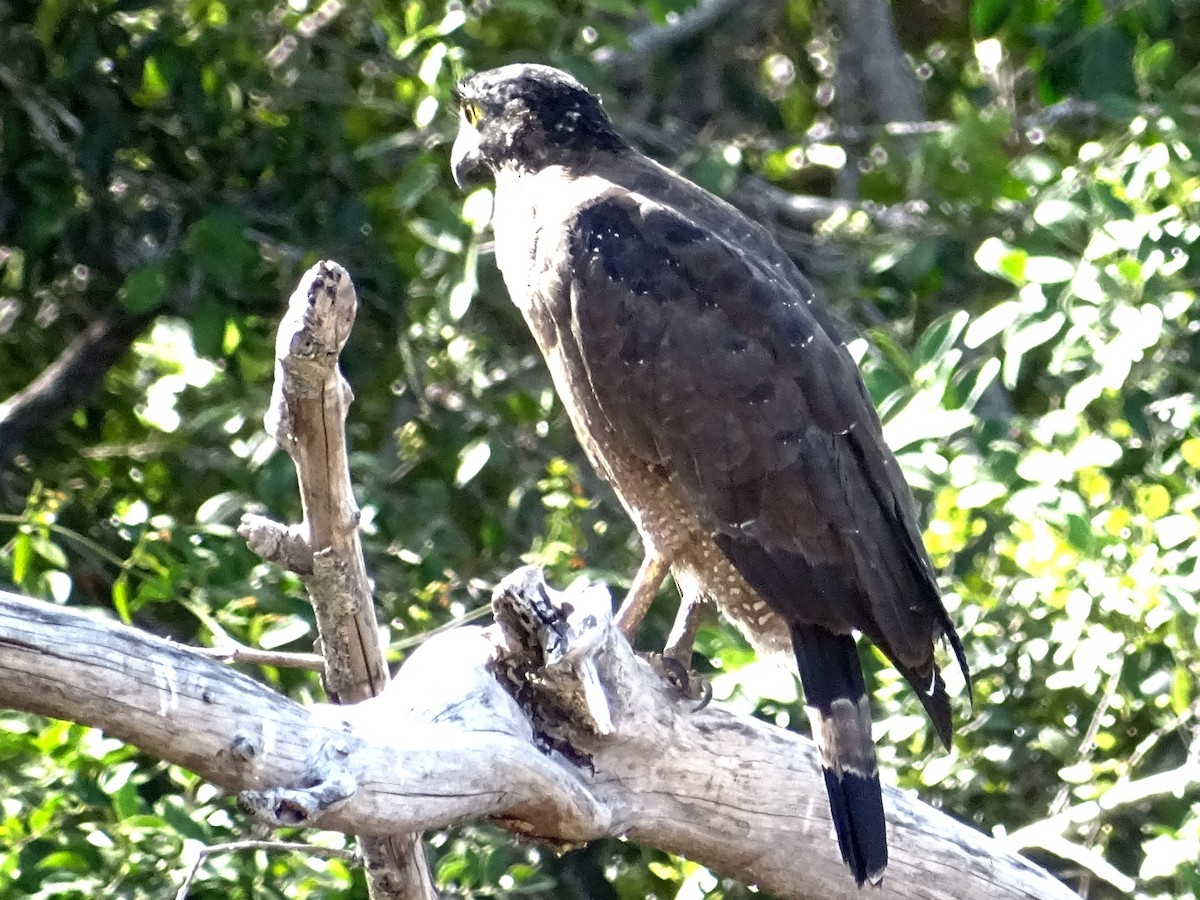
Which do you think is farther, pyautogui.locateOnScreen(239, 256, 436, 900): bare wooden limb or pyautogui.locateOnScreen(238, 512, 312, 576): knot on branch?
pyautogui.locateOnScreen(238, 512, 312, 576): knot on branch

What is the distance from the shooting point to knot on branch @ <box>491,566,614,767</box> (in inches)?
94.7

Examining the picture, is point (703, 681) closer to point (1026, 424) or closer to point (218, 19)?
point (1026, 424)

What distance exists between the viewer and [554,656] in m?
2.41

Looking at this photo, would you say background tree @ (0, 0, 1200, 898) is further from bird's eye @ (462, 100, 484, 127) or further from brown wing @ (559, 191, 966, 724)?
brown wing @ (559, 191, 966, 724)

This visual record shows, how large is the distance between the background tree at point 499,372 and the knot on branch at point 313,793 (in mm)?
847

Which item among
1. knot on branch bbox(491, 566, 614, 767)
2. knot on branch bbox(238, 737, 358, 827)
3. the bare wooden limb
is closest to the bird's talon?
knot on branch bbox(491, 566, 614, 767)

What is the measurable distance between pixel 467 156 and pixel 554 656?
1.48 m

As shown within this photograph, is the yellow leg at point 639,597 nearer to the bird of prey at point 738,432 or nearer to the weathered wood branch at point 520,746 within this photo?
the bird of prey at point 738,432

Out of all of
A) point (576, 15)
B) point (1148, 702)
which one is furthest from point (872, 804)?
point (576, 15)

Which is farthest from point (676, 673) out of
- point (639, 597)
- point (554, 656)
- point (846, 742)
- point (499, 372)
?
point (499, 372)

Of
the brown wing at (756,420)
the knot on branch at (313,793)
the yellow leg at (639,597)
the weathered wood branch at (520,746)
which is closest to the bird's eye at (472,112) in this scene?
the brown wing at (756,420)

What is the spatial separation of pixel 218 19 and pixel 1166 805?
2881 mm

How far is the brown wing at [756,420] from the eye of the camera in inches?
110

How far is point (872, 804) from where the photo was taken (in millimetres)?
2596
